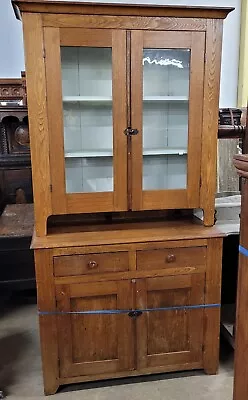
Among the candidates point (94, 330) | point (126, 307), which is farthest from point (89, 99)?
point (94, 330)

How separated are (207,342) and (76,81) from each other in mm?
1517

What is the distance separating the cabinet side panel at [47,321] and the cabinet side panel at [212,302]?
79 centimetres

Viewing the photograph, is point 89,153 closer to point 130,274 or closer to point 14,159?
point 130,274

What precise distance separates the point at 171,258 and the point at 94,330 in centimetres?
54

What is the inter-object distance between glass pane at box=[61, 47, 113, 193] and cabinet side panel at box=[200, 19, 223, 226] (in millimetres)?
480

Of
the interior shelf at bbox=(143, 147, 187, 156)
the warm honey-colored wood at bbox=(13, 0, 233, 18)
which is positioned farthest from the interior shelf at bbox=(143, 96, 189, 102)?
the warm honey-colored wood at bbox=(13, 0, 233, 18)

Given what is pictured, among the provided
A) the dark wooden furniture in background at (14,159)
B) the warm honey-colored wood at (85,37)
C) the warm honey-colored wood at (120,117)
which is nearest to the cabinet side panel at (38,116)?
the warm honey-colored wood at (85,37)

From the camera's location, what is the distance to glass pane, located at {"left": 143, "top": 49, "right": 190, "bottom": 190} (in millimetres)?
1898

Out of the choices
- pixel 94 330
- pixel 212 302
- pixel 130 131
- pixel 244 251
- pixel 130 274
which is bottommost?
pixel 94 330

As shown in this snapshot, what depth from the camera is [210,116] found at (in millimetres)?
1914

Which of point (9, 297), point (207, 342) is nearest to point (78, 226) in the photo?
point (207, 342)

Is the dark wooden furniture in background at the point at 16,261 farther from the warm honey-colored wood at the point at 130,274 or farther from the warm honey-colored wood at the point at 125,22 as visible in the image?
the warm honey-colored wood at the point at 125,22

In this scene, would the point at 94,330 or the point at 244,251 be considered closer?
the point at 244,251

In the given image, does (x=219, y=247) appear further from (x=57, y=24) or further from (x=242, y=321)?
(x=57, y=24)
